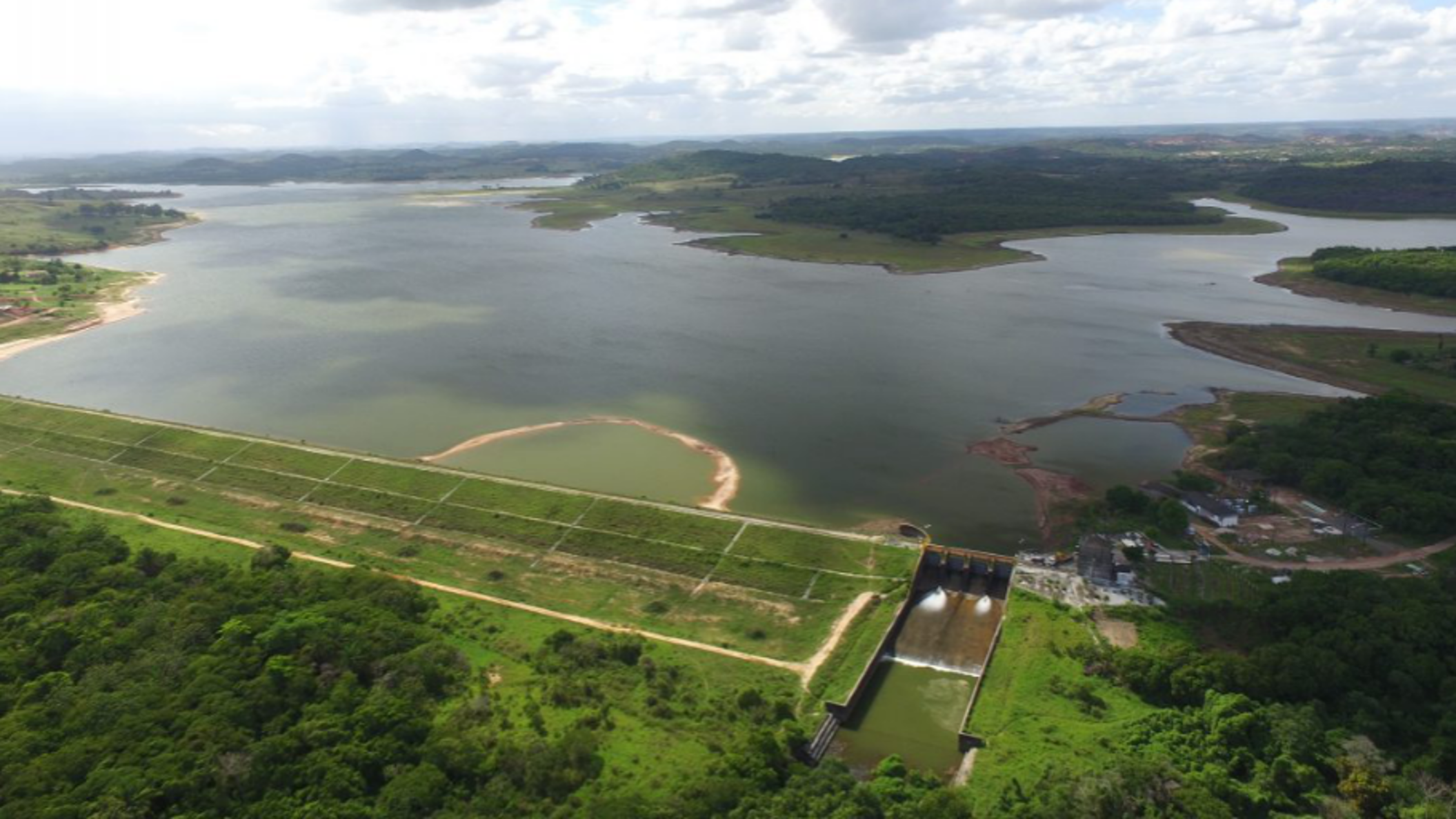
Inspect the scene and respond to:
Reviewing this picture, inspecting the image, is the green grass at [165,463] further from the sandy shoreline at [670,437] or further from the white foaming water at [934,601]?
the white foaming water at [934,601]

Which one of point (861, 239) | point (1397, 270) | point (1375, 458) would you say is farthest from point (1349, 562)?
point (861, 239)

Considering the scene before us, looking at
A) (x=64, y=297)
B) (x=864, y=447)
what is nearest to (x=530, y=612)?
(x=864, y=447)

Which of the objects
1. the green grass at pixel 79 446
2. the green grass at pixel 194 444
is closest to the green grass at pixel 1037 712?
the green grass at pixel 194 444

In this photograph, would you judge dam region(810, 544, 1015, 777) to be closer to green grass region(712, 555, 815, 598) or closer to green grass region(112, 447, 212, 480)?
green grass region(712, 555, 815, 598)

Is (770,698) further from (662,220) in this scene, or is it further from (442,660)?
(662,220)

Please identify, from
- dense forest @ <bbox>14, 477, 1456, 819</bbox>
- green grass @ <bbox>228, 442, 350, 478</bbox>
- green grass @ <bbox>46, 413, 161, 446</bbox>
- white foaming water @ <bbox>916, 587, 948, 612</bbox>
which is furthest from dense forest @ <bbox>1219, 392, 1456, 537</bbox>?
green grass @ <bbox>46, 413, 161, 446</bbox>

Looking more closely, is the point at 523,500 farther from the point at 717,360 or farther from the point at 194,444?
the point at 717,360
